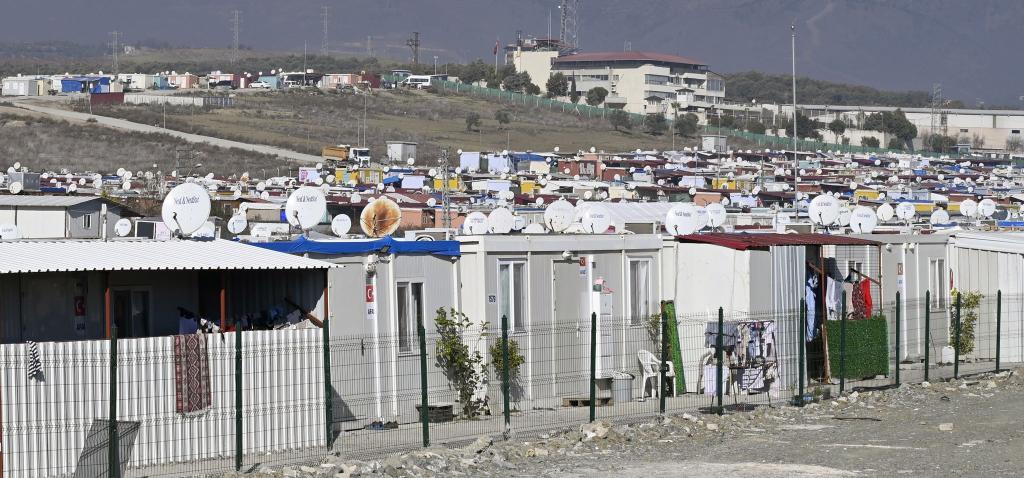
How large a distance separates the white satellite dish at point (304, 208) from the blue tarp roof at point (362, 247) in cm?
198

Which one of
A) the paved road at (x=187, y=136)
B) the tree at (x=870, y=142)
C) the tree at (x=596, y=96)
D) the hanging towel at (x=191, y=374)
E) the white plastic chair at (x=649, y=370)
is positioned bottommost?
the white plastic chair at (x=649, y=370)

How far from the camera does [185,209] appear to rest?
72.4 ft

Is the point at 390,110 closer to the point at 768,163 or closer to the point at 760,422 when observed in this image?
the point at 768,163

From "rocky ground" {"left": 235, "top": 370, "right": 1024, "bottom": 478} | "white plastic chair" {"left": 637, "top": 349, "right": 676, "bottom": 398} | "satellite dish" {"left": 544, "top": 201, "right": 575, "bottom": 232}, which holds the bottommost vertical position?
"rocky ground" {"left": 235, "top": 370, "right": 1024, "bottom": 478}

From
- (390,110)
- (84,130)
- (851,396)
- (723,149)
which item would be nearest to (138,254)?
(851,396)

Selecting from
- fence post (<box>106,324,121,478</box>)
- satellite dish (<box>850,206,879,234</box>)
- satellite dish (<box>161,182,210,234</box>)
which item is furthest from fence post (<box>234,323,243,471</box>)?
satellite dish (<box>850,206,879,234</box>)

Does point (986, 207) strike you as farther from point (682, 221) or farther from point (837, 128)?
point (837, 128)

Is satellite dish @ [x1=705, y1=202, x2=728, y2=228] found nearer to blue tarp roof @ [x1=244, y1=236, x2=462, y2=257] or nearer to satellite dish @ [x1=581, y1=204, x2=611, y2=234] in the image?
satellite dish @ [x1=581, y1=204, x2=611, y2=234]

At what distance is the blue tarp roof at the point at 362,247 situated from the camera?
2312 cm

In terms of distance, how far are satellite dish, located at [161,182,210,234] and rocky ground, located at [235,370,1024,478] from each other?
500cm

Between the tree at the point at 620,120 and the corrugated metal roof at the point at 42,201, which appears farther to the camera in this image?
the tree at the point at 620,120

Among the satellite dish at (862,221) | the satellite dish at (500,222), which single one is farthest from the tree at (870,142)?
the satellite dish at (500,222)

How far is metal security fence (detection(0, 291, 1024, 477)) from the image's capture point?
59.8 ft

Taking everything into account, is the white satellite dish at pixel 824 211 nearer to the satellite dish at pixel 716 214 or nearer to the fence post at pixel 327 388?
the satellite dish at pixel 716 214
